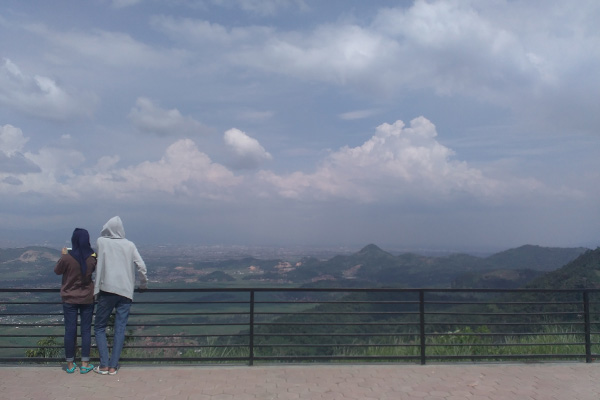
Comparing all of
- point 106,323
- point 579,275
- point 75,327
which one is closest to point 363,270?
point 579,275

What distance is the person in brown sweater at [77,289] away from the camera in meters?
6.12

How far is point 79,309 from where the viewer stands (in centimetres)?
642

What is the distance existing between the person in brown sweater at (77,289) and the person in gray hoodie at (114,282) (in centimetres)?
15

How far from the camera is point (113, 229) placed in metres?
6.25

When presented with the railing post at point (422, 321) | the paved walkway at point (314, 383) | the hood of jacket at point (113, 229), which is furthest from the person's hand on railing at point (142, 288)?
the railing post at point (422, 321)

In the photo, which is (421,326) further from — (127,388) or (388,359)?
(127,388)

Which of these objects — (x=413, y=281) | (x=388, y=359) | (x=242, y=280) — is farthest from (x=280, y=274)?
(x=388, y=359)

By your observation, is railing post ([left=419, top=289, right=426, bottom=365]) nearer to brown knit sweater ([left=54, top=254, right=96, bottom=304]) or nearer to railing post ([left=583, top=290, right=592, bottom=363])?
railing post ([left=583, top=290, right=592, bottom=363])

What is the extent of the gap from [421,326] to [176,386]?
3551 mm

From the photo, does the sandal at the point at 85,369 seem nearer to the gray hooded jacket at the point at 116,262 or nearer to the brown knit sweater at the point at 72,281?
the brown knit sweater at the point at 72,281

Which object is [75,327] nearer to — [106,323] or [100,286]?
[106,323]

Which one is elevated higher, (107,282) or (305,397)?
(107,282)

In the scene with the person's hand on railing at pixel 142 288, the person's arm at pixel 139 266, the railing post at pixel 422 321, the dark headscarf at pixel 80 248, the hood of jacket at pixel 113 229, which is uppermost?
the hood of jacket at pixel 113 229

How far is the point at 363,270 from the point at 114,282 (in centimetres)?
4620
